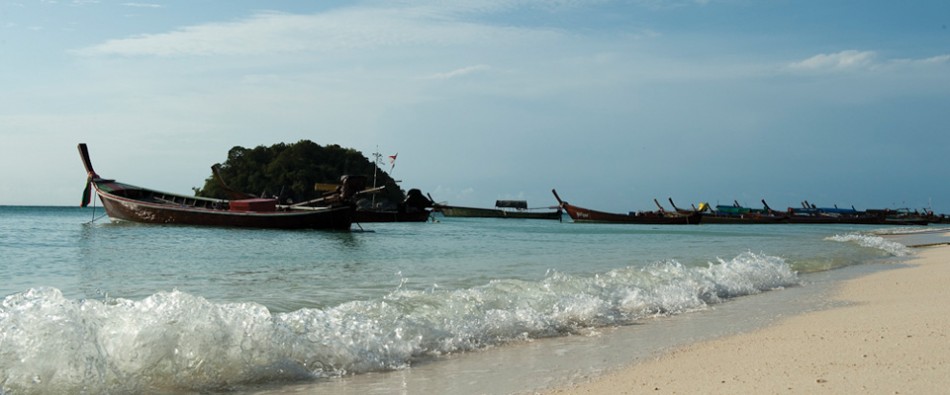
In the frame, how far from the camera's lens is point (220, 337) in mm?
5891

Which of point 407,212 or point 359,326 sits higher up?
point 407,212

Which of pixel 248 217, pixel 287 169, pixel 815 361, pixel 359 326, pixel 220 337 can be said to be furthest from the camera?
pixel 287 169

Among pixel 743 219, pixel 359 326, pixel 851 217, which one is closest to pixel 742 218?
pixel 743 219

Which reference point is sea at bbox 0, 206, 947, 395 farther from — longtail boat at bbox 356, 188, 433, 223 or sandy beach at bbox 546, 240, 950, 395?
longtail boat at bbox 356, 188, 433, 223

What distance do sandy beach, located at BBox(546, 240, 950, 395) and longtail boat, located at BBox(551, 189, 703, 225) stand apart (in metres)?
64.5

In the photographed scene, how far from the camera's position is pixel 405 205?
71750mm

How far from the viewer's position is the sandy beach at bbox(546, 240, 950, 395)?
4633 millimetres

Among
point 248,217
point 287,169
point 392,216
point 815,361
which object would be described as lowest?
point 815,361

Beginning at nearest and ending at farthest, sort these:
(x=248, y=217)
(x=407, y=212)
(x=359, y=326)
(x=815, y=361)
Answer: (x=815, y=361) < (x=359, y=326) < (x=248, y=217) < (x=407, y=212)

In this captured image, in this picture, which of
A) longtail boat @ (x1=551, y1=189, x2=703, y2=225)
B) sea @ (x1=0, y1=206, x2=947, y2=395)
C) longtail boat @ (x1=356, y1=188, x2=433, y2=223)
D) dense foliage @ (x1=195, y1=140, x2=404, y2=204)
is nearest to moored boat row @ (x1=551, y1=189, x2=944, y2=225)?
longtail boat @ (x1=551, y1=189, x2=703, y2=225)

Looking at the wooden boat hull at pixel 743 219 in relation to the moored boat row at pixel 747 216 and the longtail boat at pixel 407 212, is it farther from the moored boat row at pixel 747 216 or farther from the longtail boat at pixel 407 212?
the longtail boat at pixel 407 212

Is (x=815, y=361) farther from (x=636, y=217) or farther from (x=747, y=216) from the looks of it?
(x=747, y=216)

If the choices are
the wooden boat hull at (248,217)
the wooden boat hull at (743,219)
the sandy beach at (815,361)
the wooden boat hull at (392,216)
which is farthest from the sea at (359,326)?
the wooden boat hull at (743,219)

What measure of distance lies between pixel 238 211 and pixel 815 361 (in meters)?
36.2
